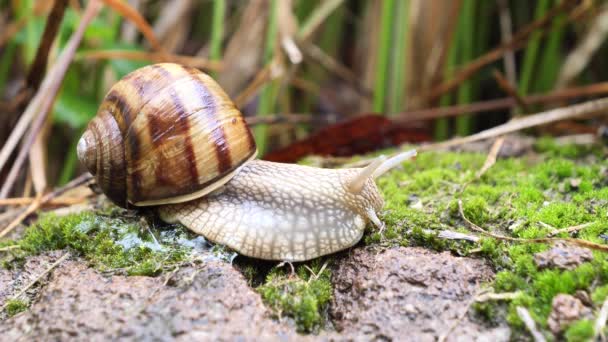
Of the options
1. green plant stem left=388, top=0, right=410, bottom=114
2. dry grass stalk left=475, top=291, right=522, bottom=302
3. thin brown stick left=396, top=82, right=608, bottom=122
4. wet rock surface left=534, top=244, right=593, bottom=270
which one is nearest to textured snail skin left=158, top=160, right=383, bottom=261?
dry grass stalk left=475, top=291, right=522, bottom=302

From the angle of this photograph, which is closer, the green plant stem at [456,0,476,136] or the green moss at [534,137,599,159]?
the green moss at [534,137,599,159]

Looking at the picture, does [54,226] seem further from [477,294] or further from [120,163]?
[477,294]

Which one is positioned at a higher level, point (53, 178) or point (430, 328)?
point (430, 328)

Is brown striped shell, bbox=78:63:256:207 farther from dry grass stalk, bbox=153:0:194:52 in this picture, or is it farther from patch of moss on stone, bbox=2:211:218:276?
dry grass stalk, bbox=153:0:194:52

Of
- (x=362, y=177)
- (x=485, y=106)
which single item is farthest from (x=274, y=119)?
(x=362, y=177)

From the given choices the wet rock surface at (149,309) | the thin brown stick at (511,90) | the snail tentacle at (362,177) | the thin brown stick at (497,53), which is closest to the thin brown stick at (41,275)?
the wet rock surface at (149,309)

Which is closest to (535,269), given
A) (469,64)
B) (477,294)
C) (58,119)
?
(477,294)
